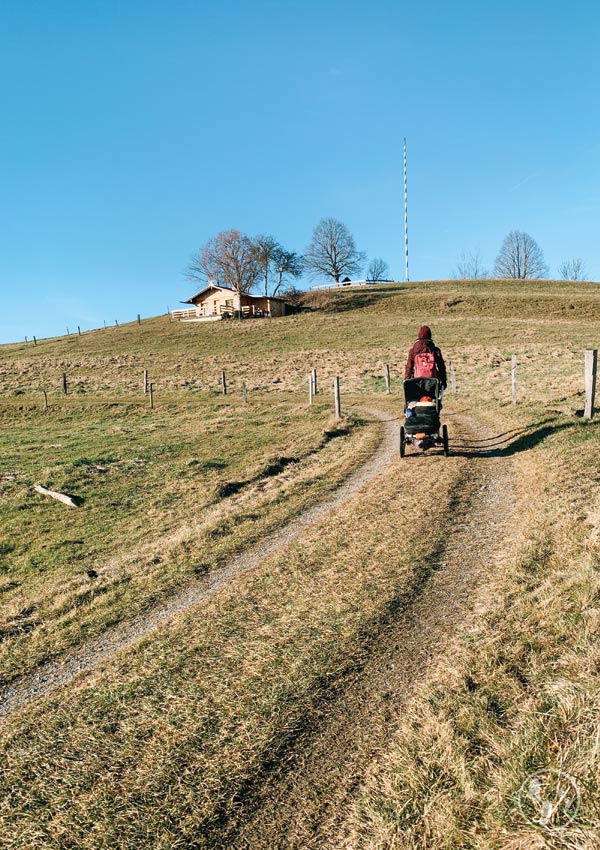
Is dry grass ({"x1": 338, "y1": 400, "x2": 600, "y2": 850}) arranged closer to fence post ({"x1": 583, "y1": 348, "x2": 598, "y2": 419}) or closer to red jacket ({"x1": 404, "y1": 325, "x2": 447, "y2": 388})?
red jacket ({"x1": 404, "y1": 325, "x2": 447, "y2": 388})

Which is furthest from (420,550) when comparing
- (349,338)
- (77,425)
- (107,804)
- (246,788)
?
(349,338)

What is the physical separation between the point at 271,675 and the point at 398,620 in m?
1.52

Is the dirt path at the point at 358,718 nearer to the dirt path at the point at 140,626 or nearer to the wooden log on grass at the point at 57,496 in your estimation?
the dirt path at the point at 140,626

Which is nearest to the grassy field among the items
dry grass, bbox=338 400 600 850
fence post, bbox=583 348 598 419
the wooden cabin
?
dry grass, bbox=338 400 600 850

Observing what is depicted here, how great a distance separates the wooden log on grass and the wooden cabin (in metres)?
65.4

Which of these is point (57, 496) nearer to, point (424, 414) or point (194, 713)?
point (424, 414)

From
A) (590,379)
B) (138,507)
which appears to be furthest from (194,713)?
(590,379)

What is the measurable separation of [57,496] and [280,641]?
37.2 ft

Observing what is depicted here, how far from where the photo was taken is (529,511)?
895 centimetres

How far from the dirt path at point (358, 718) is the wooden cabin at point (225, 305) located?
74.1 meters

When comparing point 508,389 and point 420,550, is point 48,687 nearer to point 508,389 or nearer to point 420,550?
point 420,550

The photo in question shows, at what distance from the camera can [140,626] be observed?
722 centimetres

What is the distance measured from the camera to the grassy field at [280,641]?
3699 millimetres

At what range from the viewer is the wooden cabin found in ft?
262
